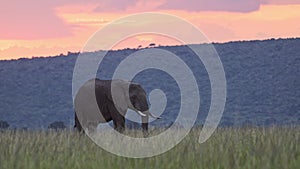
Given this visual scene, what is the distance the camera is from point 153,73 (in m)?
57.8

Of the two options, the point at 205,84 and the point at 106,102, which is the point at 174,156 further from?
the point at 205,84

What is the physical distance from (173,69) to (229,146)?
153 feet

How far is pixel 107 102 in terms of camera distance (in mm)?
19109

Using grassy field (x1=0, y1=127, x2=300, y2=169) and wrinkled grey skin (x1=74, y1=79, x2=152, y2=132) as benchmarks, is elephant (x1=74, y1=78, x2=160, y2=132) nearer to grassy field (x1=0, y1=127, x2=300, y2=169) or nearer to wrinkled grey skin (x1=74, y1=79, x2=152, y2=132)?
wrinkled grey skin (x1=74, y1=79, x2=152, y2=132)

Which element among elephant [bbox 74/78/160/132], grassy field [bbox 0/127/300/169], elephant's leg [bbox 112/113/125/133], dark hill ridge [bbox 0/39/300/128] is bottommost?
grassy field [bbox 0/127/300/169]

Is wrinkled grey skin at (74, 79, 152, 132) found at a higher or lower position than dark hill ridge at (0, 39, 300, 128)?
lower

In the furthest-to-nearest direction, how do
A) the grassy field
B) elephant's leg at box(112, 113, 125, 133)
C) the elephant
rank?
1. the elephant
2. elephant's leg at box(112, 113, 125, 133)
3. the grassy field

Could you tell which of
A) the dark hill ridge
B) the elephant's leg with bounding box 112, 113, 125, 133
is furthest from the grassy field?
the dark hill ridge

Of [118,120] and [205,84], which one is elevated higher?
[205,84]

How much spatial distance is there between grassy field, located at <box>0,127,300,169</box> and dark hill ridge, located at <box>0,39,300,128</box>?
32.4 m

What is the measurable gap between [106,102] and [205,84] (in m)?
36.1

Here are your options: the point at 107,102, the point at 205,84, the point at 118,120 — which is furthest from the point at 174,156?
the point at 205,84

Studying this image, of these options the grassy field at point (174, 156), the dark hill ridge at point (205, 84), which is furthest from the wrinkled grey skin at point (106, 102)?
the dark hill ridge at point (205, 84)

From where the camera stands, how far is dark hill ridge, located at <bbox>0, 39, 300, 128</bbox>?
1858 inches
